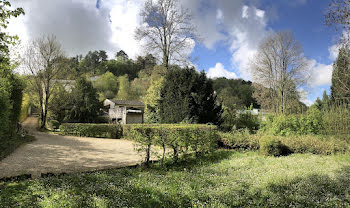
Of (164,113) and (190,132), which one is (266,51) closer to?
(164,113)

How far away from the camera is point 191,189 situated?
4293 mm

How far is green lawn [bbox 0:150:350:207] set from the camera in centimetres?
365

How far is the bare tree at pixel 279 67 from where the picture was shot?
1989cm

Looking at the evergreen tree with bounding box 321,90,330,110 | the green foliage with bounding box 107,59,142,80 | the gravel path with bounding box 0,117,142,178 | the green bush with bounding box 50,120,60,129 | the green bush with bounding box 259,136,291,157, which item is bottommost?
the gravel path with bounding box 0,117,142,178

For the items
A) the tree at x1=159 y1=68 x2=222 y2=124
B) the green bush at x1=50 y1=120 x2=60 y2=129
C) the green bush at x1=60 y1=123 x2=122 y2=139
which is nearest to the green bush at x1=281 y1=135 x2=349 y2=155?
the tree at x1=159 y1=68 x2=222 y2=124

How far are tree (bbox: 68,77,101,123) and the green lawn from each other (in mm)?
18175

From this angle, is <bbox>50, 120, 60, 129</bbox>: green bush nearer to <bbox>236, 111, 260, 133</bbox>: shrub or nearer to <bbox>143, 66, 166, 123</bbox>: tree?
<bbox>143, 66, 166, 123</bbox>: tree

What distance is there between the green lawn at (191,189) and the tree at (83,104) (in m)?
18.2

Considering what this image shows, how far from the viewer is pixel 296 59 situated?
1983 cm

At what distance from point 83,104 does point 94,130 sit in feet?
25.3

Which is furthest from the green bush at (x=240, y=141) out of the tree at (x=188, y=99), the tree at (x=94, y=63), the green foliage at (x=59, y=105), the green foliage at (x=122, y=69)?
the tree at (x=94, y=63)

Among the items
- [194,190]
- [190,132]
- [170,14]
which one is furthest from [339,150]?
[170,14]

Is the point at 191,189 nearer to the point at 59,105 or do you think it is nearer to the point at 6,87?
the point at 6,87

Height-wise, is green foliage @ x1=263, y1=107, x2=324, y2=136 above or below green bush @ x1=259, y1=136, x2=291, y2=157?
above
